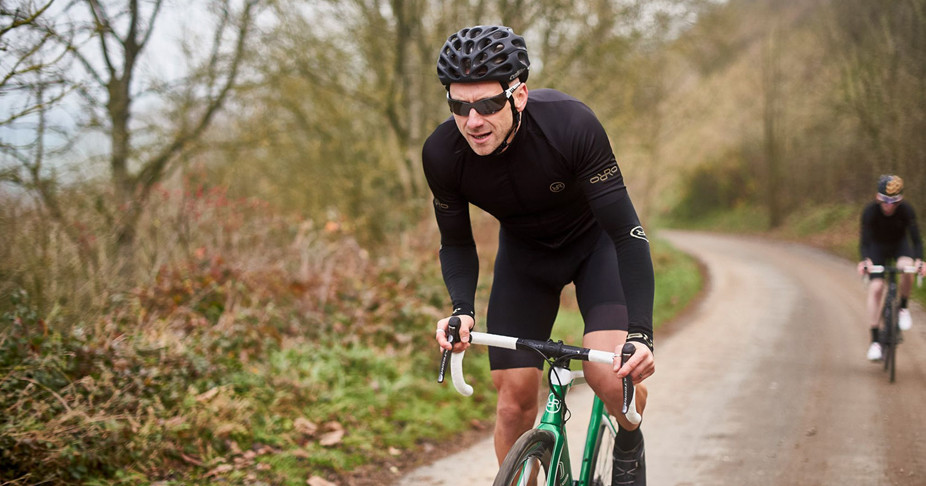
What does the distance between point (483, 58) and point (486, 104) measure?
0.16m

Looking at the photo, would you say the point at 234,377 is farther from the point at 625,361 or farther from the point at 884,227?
the point at 884,227

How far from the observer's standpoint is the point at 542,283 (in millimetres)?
3178

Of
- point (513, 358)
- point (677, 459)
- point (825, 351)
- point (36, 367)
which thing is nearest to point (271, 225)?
point (36, 367)

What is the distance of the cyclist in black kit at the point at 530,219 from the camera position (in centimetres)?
257

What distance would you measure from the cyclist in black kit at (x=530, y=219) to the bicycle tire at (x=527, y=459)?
380mm

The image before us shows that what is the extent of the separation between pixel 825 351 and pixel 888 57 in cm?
1052

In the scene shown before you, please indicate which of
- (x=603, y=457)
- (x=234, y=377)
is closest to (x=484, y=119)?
(x=603, y=457)

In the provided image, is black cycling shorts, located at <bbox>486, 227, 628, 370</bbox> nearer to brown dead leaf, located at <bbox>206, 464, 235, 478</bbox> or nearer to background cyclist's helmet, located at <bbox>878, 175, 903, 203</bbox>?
brown dead leaf, located at <bbox>206, 464, 235, 478</bbox>

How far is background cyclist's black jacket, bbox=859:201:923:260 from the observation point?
720 cm

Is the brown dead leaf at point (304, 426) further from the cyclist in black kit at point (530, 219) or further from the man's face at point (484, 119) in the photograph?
the man's face at point (484, 119)

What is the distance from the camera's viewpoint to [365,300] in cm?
737

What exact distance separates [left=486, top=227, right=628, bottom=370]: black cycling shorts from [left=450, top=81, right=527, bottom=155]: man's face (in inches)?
27.0

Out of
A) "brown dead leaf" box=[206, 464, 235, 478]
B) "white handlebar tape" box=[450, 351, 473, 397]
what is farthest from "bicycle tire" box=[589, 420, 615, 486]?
"brown dead leaf" box=[206, 464, 235, 478]

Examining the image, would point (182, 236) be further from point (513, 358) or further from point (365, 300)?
point (513, 358)
